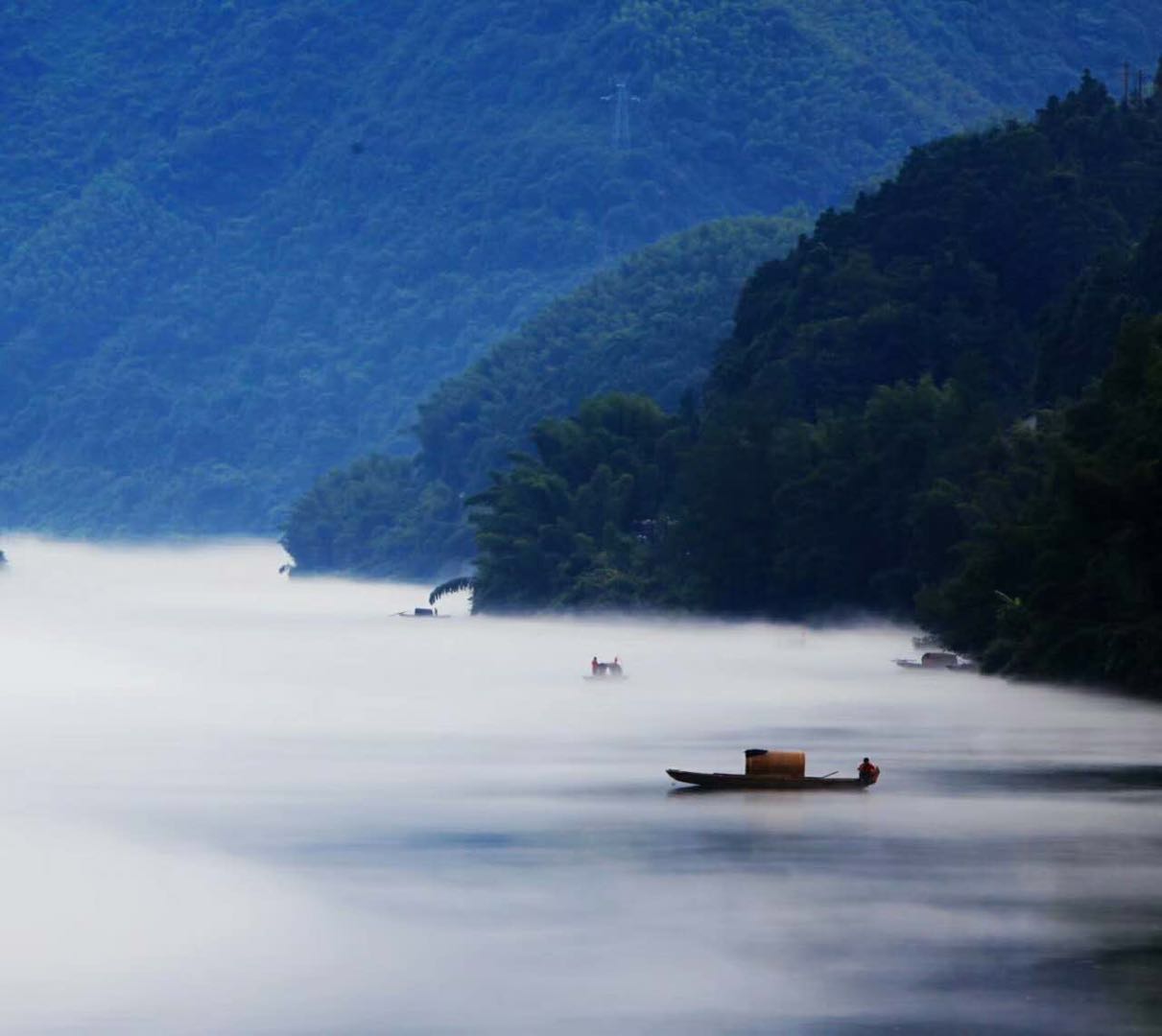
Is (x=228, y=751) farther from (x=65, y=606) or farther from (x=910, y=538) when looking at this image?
(x=65, y=606)

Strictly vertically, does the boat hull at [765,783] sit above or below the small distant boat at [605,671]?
below

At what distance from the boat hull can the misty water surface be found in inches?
10.7

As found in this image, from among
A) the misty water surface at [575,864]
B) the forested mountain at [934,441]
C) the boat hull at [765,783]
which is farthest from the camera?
the forested mountain at [934,441]

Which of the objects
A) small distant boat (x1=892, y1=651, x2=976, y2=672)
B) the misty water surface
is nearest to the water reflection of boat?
the misty water surface

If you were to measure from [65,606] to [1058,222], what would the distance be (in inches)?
2144

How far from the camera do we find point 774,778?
45688 millimetres

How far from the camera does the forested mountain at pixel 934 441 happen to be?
68438 mm

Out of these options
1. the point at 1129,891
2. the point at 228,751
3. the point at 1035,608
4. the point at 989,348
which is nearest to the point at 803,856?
the point at 1129,891

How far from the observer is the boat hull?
45656 mm

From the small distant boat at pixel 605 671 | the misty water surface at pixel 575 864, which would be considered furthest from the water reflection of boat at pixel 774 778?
the small distant boat at pixel 605 671

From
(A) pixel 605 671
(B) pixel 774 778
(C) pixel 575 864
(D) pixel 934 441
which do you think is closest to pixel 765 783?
(B) pixel 774 778

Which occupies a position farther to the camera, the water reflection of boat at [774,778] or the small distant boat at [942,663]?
the small distant boat at [942,663]

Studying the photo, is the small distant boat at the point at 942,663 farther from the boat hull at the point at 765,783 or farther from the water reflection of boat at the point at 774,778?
the water reflection of boat at the point at 774,778

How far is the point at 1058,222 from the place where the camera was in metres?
124
